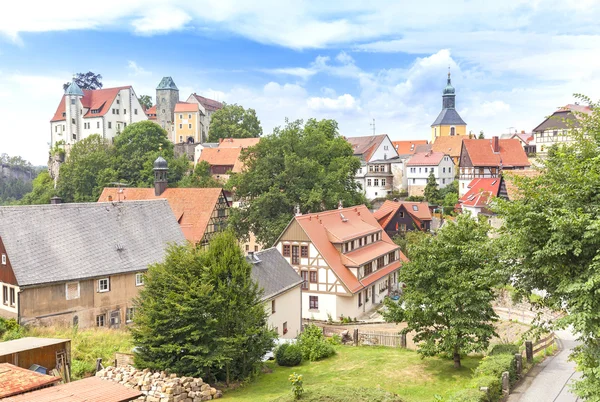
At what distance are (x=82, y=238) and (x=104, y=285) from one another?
130 inches

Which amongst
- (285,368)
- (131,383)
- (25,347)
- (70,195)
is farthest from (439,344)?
(70,195)

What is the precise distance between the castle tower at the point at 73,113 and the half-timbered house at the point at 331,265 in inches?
2943

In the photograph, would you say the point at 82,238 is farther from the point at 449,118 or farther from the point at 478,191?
the point at 449,118

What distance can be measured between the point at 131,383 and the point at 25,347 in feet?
13.2

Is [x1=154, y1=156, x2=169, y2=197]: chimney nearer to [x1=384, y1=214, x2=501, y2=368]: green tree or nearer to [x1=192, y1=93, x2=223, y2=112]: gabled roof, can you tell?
[x1=384, y1=214, x2=501, y2=368]: green tree

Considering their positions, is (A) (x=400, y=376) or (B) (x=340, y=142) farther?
(B) (x=340, y=142)

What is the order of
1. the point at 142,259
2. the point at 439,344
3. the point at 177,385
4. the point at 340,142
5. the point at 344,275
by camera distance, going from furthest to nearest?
the point at 340,142
the point at 344,275
the point at 142,259
the point at 439,344
the point at 177,385

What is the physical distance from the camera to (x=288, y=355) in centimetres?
2442

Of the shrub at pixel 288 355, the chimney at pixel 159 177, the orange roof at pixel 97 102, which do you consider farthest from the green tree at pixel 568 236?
the orange roof at pixel 97 102

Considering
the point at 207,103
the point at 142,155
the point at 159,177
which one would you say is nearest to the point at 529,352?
the point at 159,177

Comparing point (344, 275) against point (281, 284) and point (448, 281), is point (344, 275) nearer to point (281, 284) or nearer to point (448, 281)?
point (281, 284)

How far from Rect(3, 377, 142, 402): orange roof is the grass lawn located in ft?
18.8

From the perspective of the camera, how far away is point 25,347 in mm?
18828

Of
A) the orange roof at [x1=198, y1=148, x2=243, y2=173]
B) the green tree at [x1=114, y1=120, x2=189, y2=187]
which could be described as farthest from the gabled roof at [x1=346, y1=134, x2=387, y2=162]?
the green tree at [x1=114, y1=120, x2=189, y2=187]
